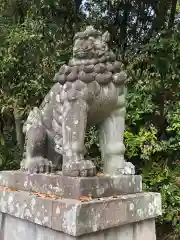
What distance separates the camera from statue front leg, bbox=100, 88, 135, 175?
2.35m

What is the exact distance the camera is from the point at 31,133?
2459 millimetres

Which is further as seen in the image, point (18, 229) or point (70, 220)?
point (18, 229)

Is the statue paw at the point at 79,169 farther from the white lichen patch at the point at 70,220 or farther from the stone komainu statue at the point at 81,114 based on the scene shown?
the white lichen patch at the point at 70,220

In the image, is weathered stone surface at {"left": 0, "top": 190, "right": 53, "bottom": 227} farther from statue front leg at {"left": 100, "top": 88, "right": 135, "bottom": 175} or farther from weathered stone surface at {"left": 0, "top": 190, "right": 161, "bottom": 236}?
statue front leg at {"left": 100, "top": 88, "right": 135, "bottom": 175}

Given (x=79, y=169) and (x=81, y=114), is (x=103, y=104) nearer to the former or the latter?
(x=81, y=114)

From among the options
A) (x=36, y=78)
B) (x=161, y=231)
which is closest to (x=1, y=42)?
(x=36, y=78)

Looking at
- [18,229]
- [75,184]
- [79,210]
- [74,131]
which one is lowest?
[18,229]

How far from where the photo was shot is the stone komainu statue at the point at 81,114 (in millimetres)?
2135

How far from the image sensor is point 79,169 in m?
2.02

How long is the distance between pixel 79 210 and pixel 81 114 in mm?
621

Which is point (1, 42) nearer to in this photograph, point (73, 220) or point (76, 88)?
point (76, 88)

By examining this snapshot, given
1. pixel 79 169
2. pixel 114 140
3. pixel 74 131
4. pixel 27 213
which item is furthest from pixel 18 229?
pixel 114 140

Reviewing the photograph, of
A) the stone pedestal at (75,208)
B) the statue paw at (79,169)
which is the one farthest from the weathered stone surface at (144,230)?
the statue paw at (79,169)

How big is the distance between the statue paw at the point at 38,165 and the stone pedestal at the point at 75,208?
0.06 metres
